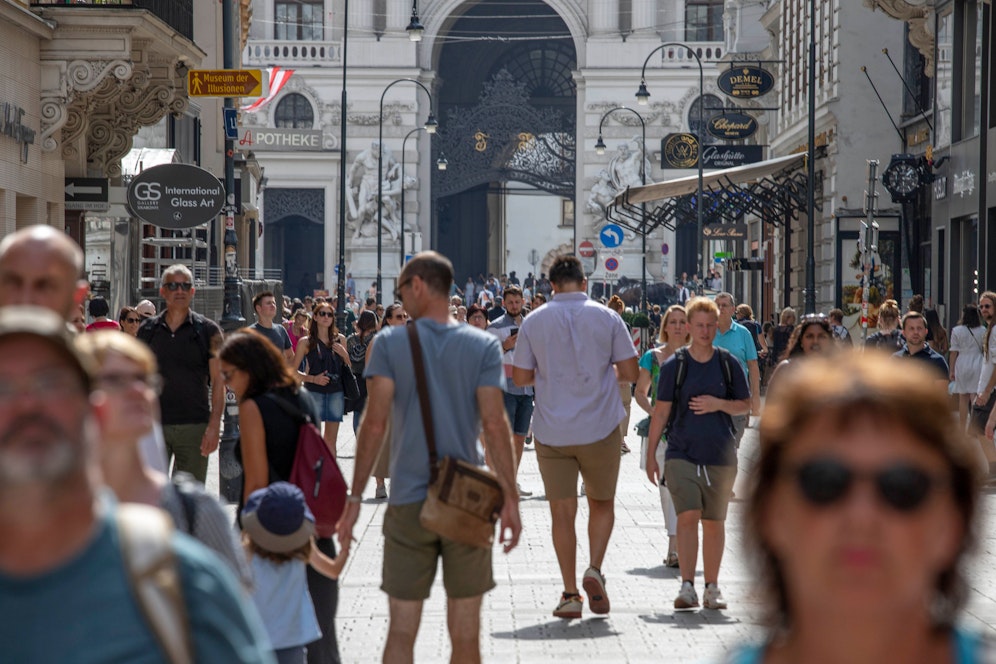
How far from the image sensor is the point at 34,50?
20953 millimetres

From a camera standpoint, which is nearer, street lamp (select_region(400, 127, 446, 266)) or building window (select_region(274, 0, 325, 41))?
street lamp (select_region(400, 127, 446, 266))

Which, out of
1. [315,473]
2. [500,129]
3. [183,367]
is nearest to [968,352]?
[183,367]

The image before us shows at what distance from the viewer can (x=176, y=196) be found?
18234 millimetres

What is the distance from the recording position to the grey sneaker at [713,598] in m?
9.35

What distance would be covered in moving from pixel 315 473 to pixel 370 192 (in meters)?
64.9

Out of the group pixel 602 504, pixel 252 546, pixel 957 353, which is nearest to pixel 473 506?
pixel 252 546

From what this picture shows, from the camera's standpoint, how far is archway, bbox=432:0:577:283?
2623 inches

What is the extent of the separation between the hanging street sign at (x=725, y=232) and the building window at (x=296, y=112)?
25.1 metres

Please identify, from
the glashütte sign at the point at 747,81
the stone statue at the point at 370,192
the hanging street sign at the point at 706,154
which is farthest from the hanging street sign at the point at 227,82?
the stone statue at the point at 370,192

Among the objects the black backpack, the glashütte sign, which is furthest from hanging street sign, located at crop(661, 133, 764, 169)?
the black backpack

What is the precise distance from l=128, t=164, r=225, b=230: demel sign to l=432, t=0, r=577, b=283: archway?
48.4m

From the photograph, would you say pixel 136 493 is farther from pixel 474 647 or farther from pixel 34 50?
pixel 34 50

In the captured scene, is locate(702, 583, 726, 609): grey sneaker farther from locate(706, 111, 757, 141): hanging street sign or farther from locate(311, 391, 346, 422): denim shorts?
locate(706, 111, 757, 141): hanging street sign

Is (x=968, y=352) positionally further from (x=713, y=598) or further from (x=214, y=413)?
(x=214, y=413)
